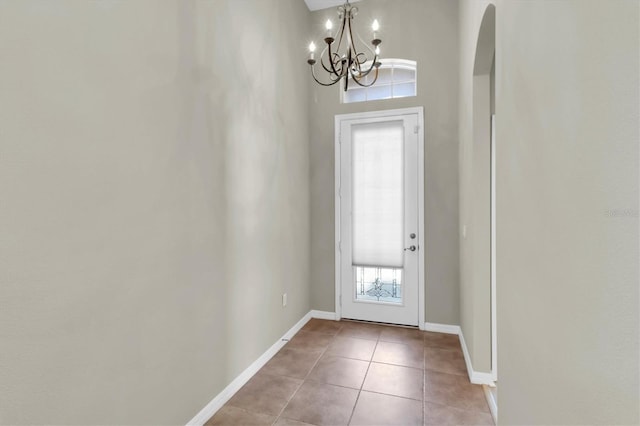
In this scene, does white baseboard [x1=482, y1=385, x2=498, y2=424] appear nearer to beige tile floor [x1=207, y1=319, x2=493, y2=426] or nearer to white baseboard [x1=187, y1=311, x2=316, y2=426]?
beige tile floor [x1=207, y1=319, x2=493, y2=426]

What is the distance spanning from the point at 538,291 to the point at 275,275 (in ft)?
7.78

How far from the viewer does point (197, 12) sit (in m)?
2.01

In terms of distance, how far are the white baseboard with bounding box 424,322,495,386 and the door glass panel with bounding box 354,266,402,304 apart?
17.4 inches

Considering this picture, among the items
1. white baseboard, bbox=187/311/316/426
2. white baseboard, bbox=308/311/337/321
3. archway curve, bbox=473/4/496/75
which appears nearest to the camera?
archway curve, bbox=473/4/496/75

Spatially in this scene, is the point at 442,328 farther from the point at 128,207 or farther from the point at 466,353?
the point at 128,207

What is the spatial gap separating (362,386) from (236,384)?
962 millimetres

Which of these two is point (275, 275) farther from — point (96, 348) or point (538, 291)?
point (538, 291)

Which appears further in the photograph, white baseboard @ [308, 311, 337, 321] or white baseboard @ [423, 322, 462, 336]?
white baseboard @ [308, 311, 337, 321]

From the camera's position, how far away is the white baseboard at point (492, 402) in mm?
2094

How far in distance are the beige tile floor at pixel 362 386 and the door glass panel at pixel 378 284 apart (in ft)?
1.60

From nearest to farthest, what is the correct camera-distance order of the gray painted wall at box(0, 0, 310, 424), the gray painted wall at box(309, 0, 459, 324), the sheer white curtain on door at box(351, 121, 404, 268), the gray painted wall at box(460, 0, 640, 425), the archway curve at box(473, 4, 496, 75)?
the gray painted wall at box(460, 0, 640, 425)
the gray painted wall at box(0, 0, 310, 424)
the archway curve at box(473, 4, 496, 75)
the gray painted wall at box(309, 0, 459, 324)
the sheer white curtain on door at box(351, 121, 404, 268)

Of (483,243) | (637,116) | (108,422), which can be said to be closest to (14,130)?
Result: (108,422)

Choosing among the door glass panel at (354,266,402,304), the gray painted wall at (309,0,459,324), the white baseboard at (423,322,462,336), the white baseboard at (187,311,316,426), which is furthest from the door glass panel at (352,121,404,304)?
the white baseboard at (187,311,316,426)

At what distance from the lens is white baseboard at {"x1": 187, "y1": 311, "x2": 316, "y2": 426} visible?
80.2 inches
